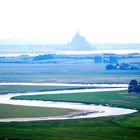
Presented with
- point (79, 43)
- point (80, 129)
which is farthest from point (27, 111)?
point (79, 43)

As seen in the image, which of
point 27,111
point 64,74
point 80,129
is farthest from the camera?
point 64,74

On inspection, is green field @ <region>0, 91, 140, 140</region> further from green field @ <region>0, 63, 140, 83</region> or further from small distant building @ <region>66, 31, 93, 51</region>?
small distant building @ <region>66, 31, 93, 51</region>

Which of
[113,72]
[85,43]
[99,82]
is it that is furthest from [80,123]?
[85,43]

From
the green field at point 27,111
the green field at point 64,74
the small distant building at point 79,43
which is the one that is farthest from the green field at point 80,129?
the small distant building at point 79,43

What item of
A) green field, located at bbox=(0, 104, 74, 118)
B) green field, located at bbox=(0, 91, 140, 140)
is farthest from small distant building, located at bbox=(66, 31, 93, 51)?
green field, located at bbox=(0, 91, 140, 140)

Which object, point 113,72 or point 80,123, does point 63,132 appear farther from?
point 113,72

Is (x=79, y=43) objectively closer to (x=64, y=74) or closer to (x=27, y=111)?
(x=64, y=74)
